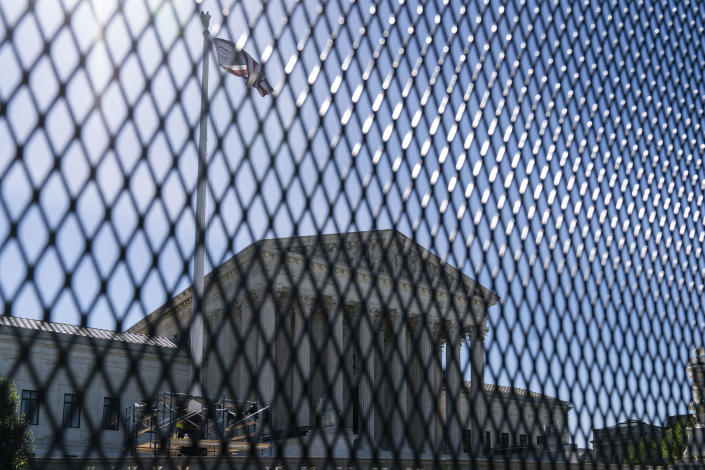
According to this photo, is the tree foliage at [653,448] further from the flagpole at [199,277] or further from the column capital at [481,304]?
the flagpole at [199,277]

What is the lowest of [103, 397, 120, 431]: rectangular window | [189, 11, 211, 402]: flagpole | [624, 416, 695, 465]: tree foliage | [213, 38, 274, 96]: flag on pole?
[624, 416, 695, 465]: tree foliage

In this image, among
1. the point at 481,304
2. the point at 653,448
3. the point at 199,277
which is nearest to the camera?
the point at 199,277

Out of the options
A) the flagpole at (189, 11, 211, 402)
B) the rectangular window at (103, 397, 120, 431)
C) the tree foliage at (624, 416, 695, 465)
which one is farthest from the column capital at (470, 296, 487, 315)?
the rectangular window at (103, 397, 120, 431)

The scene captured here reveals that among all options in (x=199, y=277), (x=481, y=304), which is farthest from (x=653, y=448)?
(x=199, y=277)

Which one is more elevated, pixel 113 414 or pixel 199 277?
pixel 199 277

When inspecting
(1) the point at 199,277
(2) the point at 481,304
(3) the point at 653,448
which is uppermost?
(2) the point at 481,304

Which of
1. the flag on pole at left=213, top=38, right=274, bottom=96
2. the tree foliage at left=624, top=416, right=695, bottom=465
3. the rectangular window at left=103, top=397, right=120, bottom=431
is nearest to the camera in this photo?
the rectangular window at left=103, top=397, right=120, bottom=431

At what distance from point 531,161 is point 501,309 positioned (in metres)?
0.70

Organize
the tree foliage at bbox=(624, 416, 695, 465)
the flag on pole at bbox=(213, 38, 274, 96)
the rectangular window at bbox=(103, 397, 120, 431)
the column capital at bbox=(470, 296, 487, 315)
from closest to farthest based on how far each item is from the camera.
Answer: the rectangular window at bbox=(103, 397, 120, 431)
the flag on pole at bbox=(213, 38, 274, 96)
the column capital at bbox=(470, 296, 487, 315)
the tree foliage at bbox=(624, 416, 695, 465)

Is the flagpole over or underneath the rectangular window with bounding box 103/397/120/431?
over

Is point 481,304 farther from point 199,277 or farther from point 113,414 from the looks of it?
point 199,277

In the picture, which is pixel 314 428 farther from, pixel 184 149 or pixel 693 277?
pixel 693 277

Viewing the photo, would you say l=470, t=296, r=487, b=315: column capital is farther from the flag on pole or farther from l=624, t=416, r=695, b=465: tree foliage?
the flag on pole

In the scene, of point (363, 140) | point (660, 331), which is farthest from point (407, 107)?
point (660, 331)
